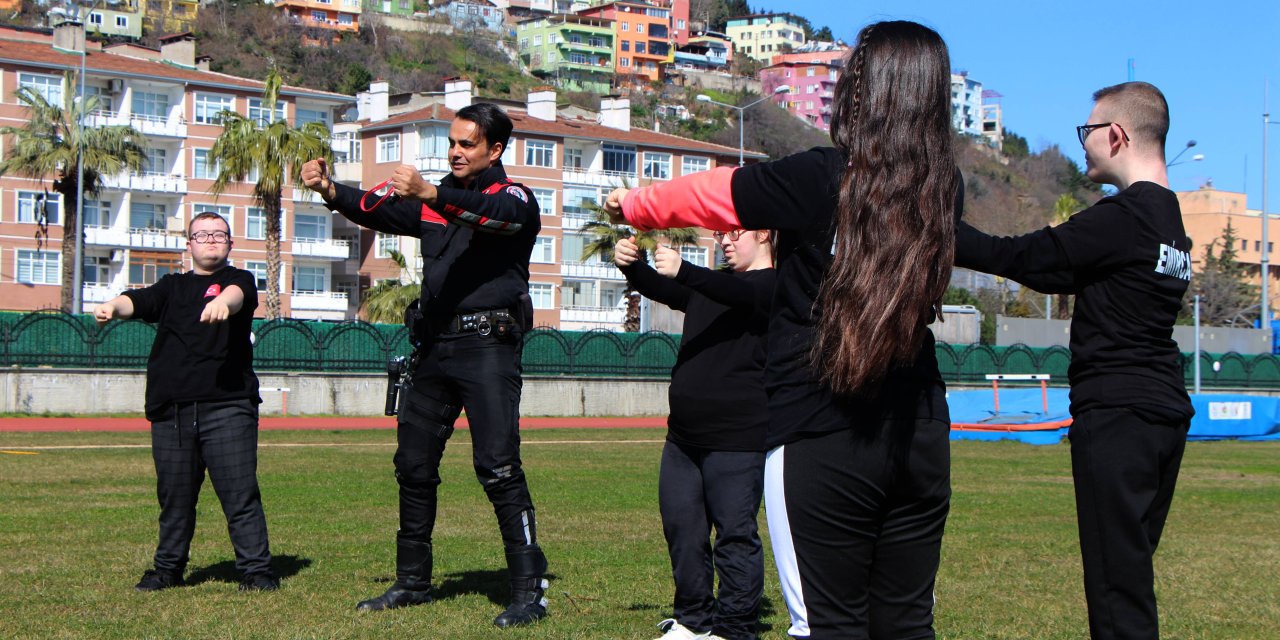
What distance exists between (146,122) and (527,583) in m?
64.1

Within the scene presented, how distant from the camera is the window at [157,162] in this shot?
66.0 meters

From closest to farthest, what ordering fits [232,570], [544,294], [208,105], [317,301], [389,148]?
[232,570]
[208,105]
[317,301]
[389,148]
[544,294]

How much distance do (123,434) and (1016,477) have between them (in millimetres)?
14761

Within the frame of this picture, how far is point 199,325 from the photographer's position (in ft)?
23.6

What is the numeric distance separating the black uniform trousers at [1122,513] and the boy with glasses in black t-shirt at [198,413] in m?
4.58

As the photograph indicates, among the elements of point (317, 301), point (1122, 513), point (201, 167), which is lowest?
point (1122, 513)

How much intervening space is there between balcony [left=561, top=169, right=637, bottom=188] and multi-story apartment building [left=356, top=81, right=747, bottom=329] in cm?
Answer: 6

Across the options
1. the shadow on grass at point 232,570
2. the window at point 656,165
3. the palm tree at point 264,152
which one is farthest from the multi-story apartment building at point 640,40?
the shadow on grass at point 232,570

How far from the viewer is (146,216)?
6619cm

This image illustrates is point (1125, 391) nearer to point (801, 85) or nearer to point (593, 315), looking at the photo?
point (593, 315)

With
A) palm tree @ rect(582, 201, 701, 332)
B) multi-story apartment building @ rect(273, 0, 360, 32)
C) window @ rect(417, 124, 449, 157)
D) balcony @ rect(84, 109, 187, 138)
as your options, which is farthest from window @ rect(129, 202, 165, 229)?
multi-story apartment building @ rect(273, 0, 360, 32)

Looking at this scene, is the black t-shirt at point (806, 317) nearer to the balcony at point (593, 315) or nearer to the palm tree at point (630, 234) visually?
the palm tree at point (630, 234)

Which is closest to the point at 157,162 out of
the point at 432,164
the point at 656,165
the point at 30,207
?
the point at 30,207

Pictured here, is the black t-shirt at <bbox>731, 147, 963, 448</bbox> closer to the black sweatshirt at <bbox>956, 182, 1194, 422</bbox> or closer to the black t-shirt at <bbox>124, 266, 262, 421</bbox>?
the black sweatshirt at <bbox>956, 182, 1194, 422</bbox>
